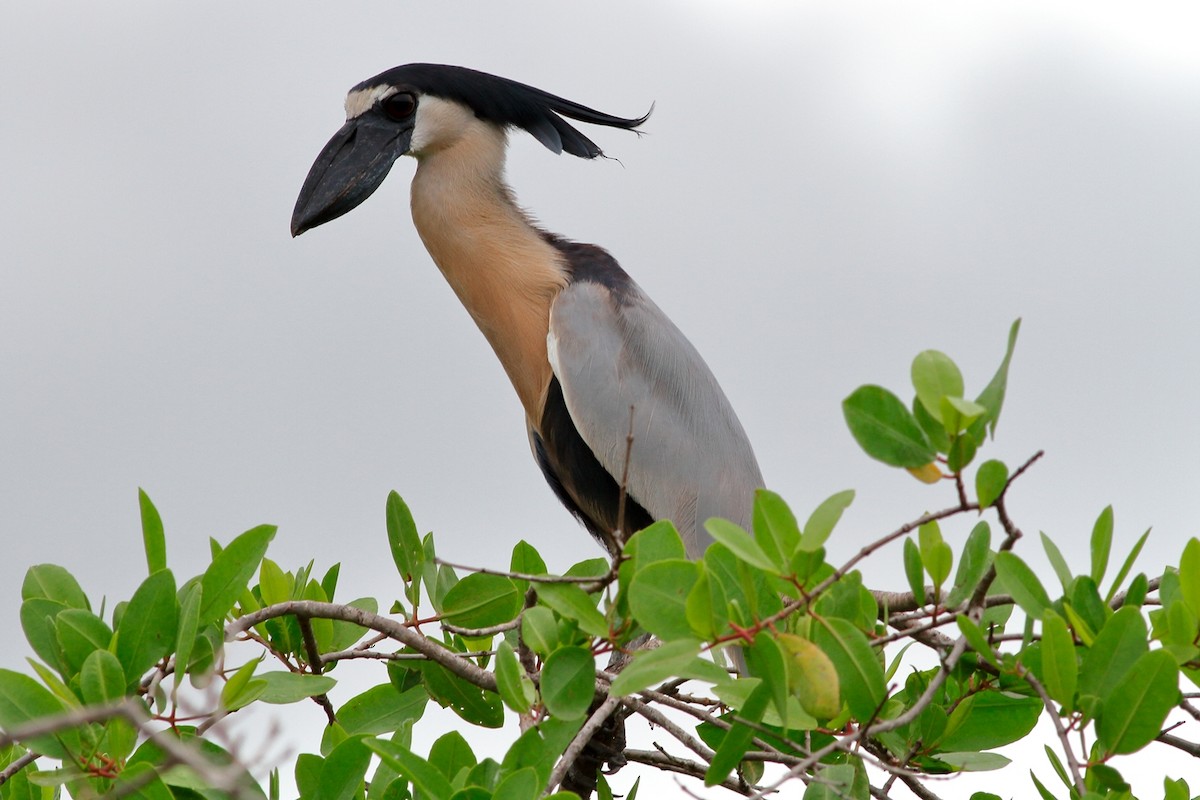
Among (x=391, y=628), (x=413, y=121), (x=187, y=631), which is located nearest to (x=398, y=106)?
(x=413, y=121)

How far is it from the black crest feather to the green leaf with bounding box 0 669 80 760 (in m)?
2.72

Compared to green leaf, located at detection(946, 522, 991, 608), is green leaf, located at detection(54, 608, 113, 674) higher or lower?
lower

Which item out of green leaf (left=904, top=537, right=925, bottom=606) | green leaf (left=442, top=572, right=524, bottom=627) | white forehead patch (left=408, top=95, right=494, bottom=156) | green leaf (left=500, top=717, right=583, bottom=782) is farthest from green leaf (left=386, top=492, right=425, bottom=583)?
white forehead patch (left=408, top=95, right=494, bottom=156)

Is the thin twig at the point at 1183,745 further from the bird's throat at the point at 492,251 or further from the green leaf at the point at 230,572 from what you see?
the bird's throat at the point at 492,251

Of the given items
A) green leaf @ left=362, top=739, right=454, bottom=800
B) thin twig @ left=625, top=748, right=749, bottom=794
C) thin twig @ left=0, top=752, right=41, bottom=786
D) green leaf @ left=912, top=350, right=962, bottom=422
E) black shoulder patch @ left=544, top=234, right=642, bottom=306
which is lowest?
thin twig @ left=625, top=748, right=749, bottom=794

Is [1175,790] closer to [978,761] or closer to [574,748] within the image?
[978,761]

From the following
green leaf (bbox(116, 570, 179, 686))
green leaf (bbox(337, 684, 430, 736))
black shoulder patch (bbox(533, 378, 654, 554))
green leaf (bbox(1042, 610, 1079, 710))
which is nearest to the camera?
green leaf (bbox(1042, 610, 1079, 710))

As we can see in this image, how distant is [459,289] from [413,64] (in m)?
0.80

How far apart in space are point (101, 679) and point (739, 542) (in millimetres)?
778

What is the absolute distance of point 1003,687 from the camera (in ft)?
5.25

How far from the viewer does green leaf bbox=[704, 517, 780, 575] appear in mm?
1199

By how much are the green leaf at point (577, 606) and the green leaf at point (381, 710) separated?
52 cm

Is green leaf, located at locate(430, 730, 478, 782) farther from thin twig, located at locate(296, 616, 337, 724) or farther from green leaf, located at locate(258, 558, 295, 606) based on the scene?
green leaf, located at locate(258, 558, 295, 606)

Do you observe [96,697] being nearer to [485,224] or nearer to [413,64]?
[485,224]
